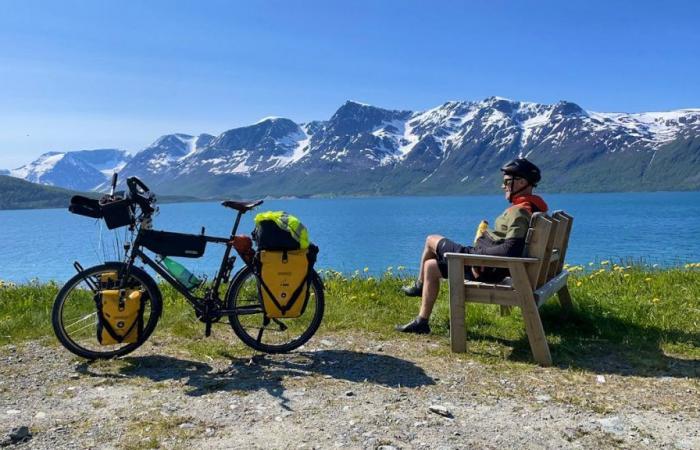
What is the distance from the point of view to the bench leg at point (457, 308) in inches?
266

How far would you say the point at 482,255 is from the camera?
6660 millimetres

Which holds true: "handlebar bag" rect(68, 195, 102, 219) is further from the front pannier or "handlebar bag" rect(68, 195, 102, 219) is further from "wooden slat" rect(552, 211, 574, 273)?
"wooden slat" rect(552, 211, 574, 273)

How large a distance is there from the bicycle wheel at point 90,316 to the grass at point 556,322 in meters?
0.70

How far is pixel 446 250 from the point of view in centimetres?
739

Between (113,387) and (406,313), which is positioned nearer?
(113,387)

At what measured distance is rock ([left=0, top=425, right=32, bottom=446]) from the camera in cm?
439

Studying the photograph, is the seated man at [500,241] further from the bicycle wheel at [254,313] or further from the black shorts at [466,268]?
the bicycle wheel at [254,313]

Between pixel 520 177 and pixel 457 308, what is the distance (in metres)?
1.83

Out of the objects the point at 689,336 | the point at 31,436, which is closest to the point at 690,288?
the point at 689,336

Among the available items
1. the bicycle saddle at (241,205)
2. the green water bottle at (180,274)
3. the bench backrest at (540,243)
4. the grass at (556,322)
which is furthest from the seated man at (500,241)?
the green water bottle at (180,274)

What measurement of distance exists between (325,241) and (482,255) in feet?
203

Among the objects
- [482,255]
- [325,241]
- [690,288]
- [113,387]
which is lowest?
[325,241]

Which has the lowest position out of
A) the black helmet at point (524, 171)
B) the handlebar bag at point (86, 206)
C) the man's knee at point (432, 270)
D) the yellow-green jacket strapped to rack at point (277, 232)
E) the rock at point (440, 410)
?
the rock at point (440, 410)

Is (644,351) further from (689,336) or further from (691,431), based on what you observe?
(691,431)
